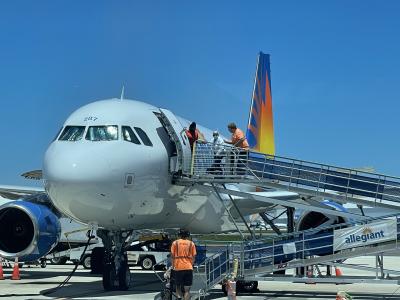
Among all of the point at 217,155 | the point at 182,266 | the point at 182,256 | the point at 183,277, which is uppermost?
the point at 217,155

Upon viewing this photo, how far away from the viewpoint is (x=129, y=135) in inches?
519

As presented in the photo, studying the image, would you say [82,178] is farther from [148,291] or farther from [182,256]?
[148,291]

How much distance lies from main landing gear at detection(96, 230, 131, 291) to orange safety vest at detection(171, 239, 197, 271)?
3.40 m

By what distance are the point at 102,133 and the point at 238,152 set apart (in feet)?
10.3

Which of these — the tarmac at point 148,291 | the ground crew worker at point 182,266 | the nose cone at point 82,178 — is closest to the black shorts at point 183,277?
the ground crew worker at point 182,266

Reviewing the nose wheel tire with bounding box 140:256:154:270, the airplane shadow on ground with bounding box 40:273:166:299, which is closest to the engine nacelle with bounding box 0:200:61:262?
the airplane shadow on ground with bounding box 40:273:166:299

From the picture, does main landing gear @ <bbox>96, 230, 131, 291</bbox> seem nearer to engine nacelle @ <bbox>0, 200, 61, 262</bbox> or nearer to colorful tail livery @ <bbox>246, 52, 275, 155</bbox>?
engine nacelle @ <bbox>0, 200, 61, 262</bbox>

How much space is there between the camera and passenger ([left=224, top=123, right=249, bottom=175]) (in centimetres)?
1413

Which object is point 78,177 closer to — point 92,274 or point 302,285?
point 302,285

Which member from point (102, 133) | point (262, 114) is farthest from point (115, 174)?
point (262, 114)

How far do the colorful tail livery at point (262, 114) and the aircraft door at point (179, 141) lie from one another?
9910 mm

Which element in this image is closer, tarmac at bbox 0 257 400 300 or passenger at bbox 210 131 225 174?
tarmac at bbox 0 257 400 300

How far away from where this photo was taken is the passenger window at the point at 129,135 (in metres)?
13.1

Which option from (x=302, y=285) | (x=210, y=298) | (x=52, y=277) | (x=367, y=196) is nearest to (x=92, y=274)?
(x=52, y=277)
